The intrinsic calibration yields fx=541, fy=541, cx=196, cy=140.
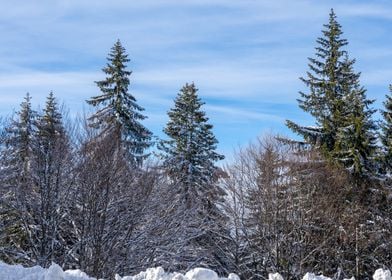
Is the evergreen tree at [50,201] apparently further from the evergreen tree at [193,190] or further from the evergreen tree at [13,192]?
the evergreen tree at [193,190]

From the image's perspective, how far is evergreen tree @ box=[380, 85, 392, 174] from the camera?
876 inches

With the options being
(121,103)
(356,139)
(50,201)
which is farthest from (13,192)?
(356,139)

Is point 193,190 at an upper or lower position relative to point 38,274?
upper

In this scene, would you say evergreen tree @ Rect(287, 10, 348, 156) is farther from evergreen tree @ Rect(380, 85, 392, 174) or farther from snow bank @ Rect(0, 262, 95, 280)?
snow bank @ Rect(0, 262, 95, 280)

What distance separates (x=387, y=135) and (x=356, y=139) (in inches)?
58.7

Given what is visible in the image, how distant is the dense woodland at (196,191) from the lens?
15492mm

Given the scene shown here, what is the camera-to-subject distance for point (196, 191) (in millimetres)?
22938

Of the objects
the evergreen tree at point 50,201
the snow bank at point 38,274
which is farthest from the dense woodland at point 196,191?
the snow bank at point 38,274

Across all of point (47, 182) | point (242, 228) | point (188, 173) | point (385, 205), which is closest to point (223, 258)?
point (242, 228)

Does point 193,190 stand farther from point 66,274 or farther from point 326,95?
point 66,274

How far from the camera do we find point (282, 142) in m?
23.3

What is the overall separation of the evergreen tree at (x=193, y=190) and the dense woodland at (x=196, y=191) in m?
0.06

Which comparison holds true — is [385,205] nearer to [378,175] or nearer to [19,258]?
[378,175]

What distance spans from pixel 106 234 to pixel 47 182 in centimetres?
238
